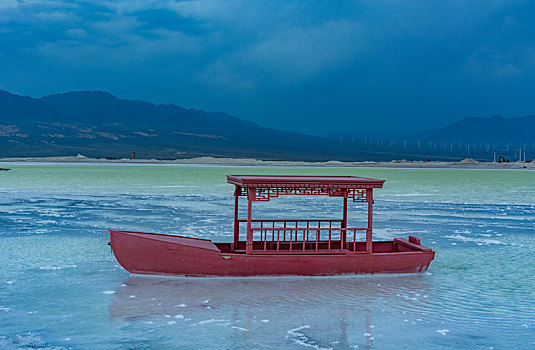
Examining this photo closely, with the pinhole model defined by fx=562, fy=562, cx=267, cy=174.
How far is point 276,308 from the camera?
870 centimetres

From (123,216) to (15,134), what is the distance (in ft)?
537

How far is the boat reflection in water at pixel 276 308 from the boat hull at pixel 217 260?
16 cm

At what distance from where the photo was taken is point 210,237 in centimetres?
1533

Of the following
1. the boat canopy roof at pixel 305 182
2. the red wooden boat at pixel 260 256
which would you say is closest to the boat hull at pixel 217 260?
the red wooden boat at pixel 260 256

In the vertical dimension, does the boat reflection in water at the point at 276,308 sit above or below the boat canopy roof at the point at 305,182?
below

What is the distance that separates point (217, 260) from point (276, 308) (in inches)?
70.2

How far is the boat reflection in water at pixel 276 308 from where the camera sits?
7430mm

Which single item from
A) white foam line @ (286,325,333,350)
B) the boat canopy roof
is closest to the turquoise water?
white foam line @ (286,325,333,350)

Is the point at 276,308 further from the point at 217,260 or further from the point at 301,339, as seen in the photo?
the point at 217,260

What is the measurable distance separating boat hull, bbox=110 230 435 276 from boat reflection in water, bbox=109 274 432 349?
16cm

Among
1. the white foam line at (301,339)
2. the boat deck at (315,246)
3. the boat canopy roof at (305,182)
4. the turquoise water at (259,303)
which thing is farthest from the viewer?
the boat deck at (315,246)

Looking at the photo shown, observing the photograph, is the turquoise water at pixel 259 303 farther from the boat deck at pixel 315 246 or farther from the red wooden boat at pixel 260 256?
the boat deck at pixel 315 246

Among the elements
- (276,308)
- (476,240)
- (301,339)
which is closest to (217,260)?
(276,308)

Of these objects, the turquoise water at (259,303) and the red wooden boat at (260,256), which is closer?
the turquoise water at (259,303)
